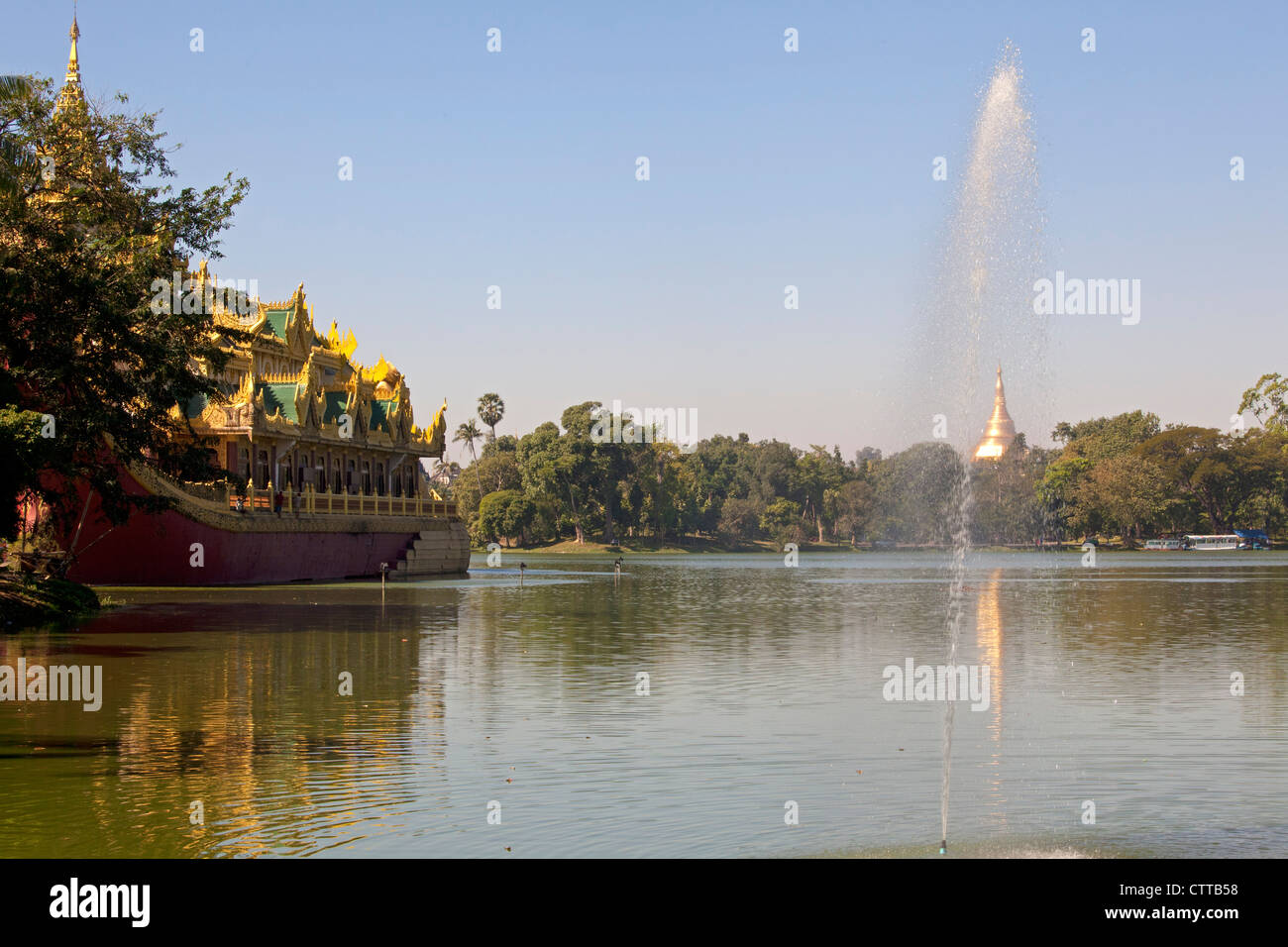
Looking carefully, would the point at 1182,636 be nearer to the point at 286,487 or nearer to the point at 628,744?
the point at 628,744

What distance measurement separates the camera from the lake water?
40.7ft

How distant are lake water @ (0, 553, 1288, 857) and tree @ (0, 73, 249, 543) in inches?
215

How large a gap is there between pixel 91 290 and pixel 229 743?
2021 cm

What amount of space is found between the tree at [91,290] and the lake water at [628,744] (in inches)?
215

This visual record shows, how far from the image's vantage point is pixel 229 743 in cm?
1670

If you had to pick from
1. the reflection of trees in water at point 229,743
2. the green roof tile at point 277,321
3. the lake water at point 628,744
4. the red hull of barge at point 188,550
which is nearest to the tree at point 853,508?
the green roof tile at point 277,321

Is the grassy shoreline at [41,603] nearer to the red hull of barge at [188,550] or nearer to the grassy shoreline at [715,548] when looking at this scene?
the red hull of barge at [188,550]

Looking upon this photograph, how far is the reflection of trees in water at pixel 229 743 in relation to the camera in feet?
40.8

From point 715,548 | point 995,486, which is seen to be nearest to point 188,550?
point 995,486

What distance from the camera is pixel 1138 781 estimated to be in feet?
49.4

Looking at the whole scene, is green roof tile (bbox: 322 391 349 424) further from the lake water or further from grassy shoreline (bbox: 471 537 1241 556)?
grassy shoreline (bbox: 471 537 1241 556)

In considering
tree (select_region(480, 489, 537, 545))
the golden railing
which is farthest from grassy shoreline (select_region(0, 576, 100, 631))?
tree (select_region(480, 489, 537, 545))
